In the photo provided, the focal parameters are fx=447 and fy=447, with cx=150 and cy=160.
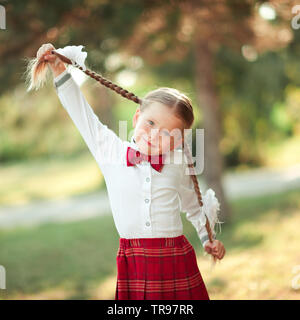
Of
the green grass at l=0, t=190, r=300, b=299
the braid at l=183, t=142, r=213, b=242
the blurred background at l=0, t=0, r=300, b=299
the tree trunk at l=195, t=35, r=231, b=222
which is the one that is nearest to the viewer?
the braid at l=183, t=142, r=213, b=242

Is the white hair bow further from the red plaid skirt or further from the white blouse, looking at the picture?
the red plaid skirt

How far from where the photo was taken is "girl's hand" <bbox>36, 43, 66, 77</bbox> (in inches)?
63.9

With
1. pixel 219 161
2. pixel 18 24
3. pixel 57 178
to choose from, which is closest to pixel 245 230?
pixel 219 161

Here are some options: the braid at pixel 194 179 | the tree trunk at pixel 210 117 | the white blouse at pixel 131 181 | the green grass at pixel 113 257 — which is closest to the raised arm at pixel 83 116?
the white blouse at pixel 131 181

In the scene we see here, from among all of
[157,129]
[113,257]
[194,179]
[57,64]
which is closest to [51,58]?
[57,64]

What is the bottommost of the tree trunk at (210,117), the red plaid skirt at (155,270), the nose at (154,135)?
the red plaid skirt at (155,270)

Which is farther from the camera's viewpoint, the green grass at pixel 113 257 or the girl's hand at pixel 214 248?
the green grass at pixel 113 257

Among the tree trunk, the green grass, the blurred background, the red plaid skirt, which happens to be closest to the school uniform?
the red plaid skirt

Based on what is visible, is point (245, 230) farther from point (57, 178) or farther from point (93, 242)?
point (57, 178)

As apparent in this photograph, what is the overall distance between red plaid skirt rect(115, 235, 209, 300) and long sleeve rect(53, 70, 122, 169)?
343mm

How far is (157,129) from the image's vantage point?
1658 mm

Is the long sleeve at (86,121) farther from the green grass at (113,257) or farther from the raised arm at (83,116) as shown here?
the green grass at (113,257)

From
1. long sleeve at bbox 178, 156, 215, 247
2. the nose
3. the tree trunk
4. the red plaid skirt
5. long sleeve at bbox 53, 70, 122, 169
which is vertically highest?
the tree trunk

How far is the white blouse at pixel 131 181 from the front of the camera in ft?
5.46
